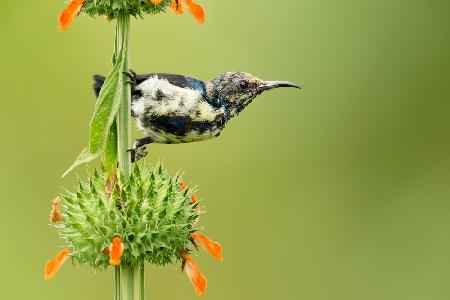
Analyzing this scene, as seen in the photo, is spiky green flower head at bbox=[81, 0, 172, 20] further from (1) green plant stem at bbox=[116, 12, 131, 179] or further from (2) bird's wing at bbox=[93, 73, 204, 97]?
(2) bird's wing at bbox=[93, 73, 204, 97]

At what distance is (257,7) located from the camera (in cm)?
1015

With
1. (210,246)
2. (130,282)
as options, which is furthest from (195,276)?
(130,282)

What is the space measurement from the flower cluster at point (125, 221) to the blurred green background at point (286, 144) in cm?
456

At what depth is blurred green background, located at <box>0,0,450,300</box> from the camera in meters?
8.82

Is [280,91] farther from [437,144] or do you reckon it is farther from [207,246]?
[207,246]

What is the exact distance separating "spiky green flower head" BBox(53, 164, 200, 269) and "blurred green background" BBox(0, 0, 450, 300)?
4568mm

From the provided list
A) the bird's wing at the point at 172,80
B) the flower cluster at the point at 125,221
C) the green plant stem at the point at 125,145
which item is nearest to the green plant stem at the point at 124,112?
the green plant stem at the point at 125,145

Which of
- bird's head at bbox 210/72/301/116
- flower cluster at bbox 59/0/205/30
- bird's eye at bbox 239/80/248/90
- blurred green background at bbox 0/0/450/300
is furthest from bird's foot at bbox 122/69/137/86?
blurred green background at bbox 0/0/450/300

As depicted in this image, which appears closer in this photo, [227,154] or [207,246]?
[207,246]

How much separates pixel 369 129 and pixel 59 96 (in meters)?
3.62

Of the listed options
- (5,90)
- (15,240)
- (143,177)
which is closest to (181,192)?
(143,177)

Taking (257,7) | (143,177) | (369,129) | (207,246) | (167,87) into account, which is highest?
(257,7)

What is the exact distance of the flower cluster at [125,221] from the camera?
365 cm

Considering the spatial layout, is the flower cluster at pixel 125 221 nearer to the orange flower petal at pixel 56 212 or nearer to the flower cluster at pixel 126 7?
the orange flower petal at pixel 56 212
